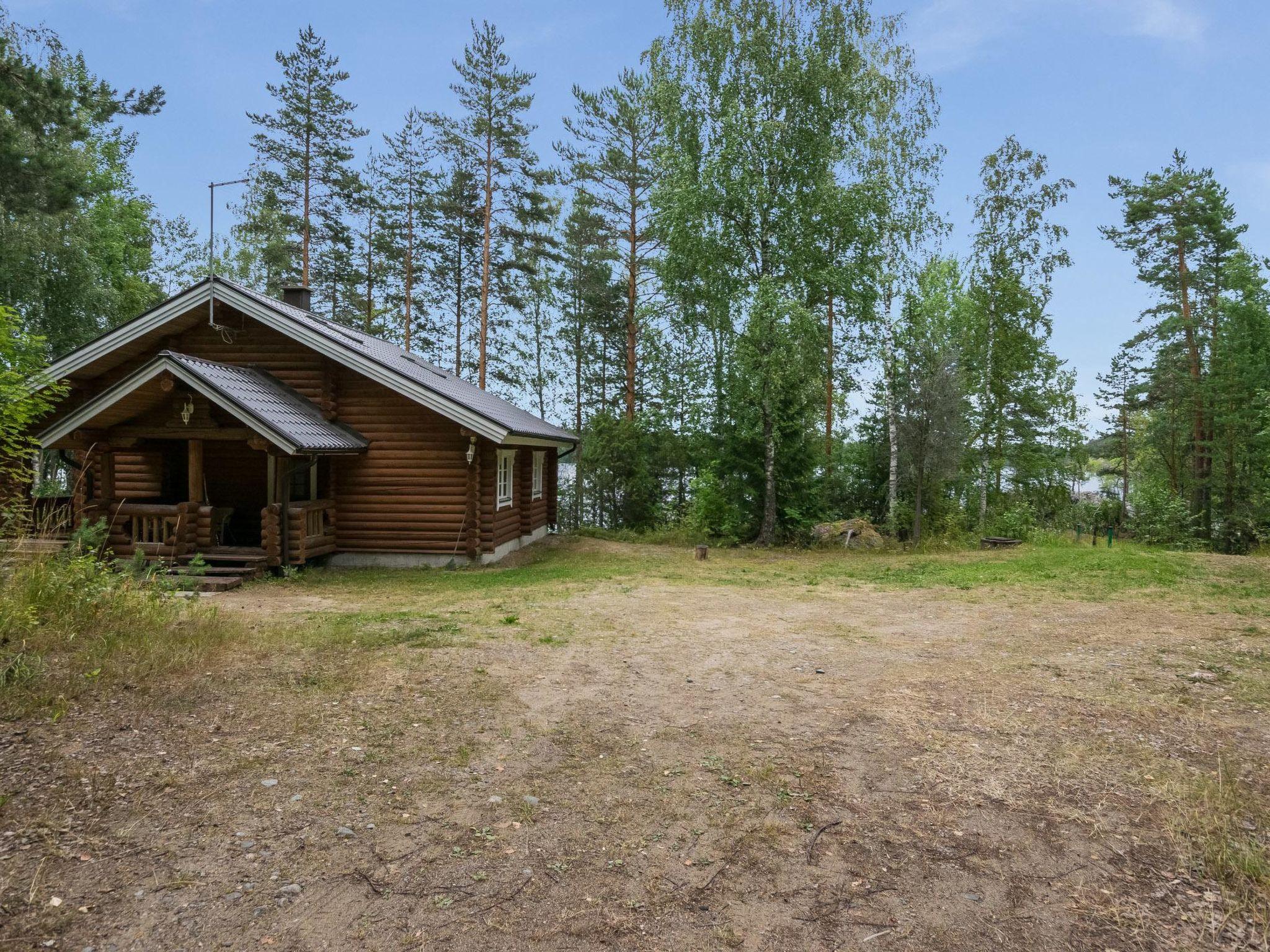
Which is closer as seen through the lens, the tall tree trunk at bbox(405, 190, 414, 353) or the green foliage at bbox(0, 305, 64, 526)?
the green foliage at bbox(0, 305, 64, 526)

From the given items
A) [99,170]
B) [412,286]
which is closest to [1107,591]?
[412,286]

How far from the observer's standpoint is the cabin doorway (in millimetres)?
13383

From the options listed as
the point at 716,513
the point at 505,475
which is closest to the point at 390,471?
the point at 505,475

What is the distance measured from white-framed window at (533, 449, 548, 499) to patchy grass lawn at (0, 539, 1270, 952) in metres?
10.3

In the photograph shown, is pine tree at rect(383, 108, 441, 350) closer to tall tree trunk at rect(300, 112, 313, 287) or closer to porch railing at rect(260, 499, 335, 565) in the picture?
tall tree trunk at rect(300, 112, 313, 287)

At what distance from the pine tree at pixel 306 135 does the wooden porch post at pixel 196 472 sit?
41.1 feet

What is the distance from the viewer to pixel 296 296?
1588 cm

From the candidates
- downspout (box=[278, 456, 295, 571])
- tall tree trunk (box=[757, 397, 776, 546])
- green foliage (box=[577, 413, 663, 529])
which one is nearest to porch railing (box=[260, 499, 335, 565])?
downspout (box=[278, 456, 295, 571])

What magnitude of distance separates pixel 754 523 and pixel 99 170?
1068 inches

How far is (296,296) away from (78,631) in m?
11.9

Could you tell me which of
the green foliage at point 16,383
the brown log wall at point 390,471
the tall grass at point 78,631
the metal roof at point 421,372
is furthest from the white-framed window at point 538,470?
the green foliage at point 16,383

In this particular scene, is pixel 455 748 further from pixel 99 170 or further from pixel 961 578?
pixel 99 170

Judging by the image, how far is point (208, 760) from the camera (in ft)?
13.0

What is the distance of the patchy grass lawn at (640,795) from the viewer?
2752 millimetres
